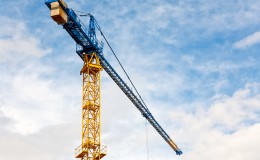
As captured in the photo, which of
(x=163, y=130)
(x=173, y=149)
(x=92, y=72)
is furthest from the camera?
(x=173, y=149)

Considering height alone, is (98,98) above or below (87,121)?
above

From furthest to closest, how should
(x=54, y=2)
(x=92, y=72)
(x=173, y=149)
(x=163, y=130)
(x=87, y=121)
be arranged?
(x=173, y=149) → (x=163, y=130) → (x=92, y=72) → (x=87, y=121) → (x=54, y=2)

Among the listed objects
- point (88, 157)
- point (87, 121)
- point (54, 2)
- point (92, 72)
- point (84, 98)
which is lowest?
point (88, 157)

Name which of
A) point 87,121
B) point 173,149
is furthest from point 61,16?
point 173,149

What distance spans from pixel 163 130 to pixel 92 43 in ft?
125

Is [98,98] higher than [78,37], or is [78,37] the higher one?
[78,37]

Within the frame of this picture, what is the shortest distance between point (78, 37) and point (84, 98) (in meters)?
8.44

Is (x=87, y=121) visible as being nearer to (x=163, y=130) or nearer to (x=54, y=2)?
(x=54, y=2)

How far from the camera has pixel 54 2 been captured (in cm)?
4875

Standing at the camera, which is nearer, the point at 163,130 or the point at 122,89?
the point at 122,89

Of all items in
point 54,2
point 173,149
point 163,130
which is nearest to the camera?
point 54,2

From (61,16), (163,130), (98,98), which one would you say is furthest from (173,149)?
(61,16)

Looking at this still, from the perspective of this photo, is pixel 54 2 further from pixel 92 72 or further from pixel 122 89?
pixel 122 89

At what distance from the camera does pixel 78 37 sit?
177 ft
